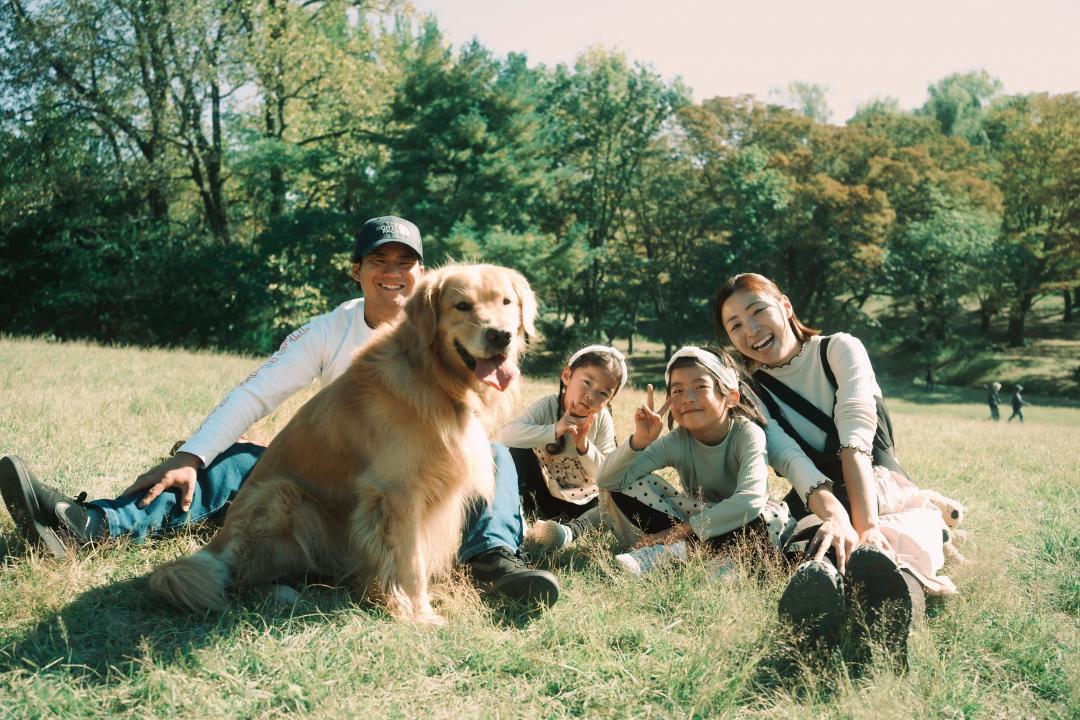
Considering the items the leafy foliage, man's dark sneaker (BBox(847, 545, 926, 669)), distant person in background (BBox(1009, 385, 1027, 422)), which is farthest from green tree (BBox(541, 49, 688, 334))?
man's dark sneaker (BBox(847, 545, 926, 669))

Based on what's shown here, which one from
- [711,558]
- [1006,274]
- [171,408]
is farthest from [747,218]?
[711,558]

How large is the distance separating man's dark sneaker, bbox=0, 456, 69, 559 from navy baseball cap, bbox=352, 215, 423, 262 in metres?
1.97

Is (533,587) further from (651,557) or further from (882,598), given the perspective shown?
(882,598)

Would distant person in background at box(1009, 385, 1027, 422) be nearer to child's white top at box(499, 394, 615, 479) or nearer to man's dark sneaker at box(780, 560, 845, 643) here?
child's white top at box(499, 394, 615, 479)

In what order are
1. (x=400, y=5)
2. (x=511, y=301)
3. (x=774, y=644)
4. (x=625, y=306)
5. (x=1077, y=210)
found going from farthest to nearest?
1. (x=625, y=306)
2. (x=1077, y=210)
3. (x=400, y=5)
4. (x=511, y=301)
5. (x=774, y=644)

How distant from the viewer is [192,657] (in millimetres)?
2676

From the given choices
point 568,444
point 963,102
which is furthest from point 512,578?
point 963,102

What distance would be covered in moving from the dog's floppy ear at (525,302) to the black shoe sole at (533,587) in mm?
A: 1187

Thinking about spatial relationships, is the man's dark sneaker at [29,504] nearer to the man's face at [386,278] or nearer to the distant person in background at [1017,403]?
the man's face at [386,278]

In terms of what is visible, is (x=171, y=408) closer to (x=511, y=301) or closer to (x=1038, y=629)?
(x=511, y=301)

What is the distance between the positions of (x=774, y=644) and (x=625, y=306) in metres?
31.8

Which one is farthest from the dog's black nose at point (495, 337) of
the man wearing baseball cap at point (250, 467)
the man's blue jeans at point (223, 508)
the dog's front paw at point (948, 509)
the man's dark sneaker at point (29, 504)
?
the dog's front paw at point (948, 509)

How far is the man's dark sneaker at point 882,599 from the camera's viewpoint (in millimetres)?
2666

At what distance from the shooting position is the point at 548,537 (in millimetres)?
4230
